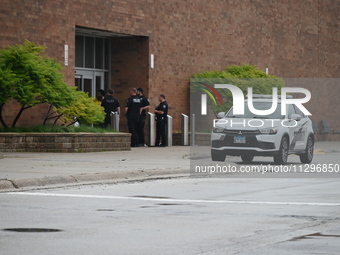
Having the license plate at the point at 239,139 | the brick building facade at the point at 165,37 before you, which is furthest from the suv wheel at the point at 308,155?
the brick building facade at the point at 165,37

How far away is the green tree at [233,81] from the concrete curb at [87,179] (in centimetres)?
1627

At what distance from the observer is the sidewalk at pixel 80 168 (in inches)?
634

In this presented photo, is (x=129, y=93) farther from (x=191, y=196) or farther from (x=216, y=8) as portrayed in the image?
(x=191, y=196)

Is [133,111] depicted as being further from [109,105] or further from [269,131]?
[269,131]

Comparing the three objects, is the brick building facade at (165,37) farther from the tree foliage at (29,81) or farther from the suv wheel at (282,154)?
the suv wheel at (282,154)

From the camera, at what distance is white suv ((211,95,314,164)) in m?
22.1

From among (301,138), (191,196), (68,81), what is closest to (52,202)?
(191,196)

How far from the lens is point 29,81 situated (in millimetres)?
25469

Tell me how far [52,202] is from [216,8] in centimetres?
2596

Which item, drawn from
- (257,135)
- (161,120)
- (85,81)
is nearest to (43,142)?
(257,135)

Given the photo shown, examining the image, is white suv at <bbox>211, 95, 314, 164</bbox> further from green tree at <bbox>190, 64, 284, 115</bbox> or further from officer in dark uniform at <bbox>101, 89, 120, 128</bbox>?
green tree at <bbox>190, 64, 284, 115</bbox>

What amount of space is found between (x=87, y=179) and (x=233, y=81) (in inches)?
790

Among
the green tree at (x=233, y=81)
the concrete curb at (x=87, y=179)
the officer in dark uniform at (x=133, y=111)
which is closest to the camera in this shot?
the concrete curb at (x=87, y=179)

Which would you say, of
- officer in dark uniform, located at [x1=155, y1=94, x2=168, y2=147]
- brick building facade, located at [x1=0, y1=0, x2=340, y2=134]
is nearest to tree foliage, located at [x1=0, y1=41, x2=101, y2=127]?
brick building facade, located at [x1=0, y1=0, x2=340, y2=134]
